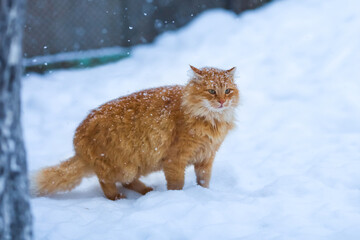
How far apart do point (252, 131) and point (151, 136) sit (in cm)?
183

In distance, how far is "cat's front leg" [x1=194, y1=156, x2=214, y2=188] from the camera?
11.3ft

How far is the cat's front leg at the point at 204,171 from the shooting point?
3.46 m

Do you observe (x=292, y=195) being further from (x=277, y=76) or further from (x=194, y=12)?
(x=194, y=12)

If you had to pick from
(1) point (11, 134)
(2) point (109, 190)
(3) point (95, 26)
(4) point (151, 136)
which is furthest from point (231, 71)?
(3) point (95, 26)

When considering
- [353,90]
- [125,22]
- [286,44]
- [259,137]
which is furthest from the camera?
[125,22]

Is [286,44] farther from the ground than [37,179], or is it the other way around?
[286,44]

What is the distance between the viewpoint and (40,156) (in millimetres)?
4273

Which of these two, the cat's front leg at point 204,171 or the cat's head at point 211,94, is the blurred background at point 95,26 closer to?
the cat's head at point 211,94

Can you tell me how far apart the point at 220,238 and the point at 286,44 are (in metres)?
4.60

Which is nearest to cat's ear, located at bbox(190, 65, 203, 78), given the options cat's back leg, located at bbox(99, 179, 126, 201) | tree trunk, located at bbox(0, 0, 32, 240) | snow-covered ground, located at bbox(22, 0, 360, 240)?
snow-covered ground, located at bbox(22, 0, 360, 240)

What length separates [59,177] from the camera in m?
3.26

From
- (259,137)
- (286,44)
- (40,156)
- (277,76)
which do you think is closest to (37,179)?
(40,156)

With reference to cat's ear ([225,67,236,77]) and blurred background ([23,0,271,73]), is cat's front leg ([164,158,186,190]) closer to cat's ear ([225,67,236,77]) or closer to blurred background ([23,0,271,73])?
cat's ear ([225,67,236,77])

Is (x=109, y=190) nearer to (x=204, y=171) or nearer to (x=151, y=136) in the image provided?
(x=151, y=136)
